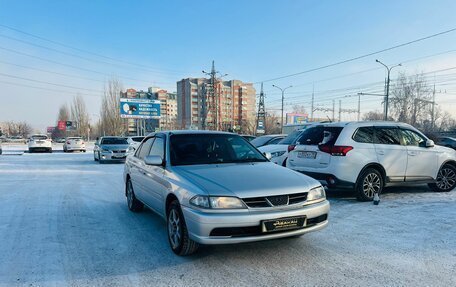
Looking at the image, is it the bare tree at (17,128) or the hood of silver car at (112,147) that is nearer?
the hood of silver car at (112,147)

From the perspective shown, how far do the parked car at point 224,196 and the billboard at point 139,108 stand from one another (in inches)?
1362

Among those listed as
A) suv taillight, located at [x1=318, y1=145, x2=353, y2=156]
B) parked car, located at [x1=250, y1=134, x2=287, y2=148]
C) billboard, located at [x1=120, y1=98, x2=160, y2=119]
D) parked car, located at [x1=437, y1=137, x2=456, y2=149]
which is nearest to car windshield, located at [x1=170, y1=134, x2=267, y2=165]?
suv taillight, located at [x1=318, y1=145, x2=353, y2=156]

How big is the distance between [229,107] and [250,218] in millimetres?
86155

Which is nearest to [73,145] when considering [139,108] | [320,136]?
[139,108]

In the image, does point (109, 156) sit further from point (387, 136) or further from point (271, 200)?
point (271, 200)

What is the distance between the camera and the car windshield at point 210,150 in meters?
4.75

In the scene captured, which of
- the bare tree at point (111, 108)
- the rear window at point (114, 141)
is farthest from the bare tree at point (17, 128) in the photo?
the rear window at point (114, 141)

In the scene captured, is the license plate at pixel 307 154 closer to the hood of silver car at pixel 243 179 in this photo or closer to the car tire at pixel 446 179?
the hood of silver car at pixel 243 179

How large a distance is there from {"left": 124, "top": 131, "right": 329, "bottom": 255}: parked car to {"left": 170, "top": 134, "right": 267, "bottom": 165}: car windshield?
15mm

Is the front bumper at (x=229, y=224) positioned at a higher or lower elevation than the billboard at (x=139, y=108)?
lower

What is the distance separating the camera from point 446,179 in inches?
319

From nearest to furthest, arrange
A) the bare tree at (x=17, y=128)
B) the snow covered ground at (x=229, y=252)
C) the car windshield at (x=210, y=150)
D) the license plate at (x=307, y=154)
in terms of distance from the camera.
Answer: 1. the snow covered ground at (x=229, y=252)
2. the car windshield at (x=210, y=150)
3. the license plate at (x=307, y=154)
4. the bare tree at (x=17, y=128)

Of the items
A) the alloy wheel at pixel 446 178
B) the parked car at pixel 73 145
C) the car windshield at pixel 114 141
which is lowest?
the parked car at pixel 73 145

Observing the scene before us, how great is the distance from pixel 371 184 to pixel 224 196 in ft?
15.4
